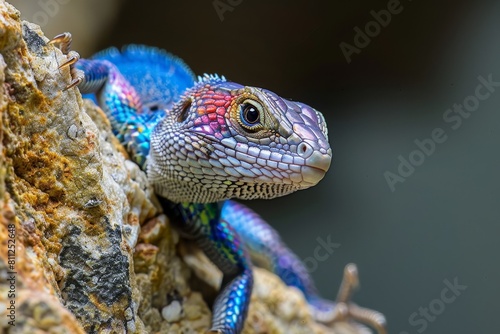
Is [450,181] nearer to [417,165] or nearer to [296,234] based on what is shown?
[417,165]

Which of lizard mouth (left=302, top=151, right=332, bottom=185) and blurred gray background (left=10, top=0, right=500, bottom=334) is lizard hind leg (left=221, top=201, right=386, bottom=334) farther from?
lizard mouth (left=302, top=151, right=332, bottom=185)

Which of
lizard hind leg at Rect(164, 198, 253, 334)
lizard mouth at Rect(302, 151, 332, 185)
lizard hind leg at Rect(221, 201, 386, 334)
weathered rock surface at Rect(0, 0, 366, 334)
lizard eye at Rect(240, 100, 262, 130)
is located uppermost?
lizard mouth at Rect(302, 151, 332, 185)

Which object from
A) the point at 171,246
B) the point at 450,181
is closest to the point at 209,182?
the point at 171,246

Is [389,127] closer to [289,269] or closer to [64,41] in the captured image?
[289,269]

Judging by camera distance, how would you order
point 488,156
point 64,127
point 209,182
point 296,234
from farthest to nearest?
point 296,234 < point 488,156 < point 209,182 < point 64,127

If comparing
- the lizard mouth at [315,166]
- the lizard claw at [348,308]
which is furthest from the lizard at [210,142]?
the lizard claw at [348,308]

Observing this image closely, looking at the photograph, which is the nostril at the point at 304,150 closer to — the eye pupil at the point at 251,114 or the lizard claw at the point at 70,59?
the eye pupil at the point at 251,114

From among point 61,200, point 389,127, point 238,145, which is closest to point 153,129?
point 238,145

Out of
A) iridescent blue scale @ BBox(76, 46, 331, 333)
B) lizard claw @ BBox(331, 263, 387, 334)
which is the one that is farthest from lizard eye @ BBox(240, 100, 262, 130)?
lizard claw @ BBox(331, 263, 387, 334)
